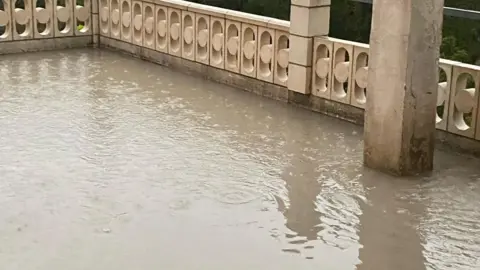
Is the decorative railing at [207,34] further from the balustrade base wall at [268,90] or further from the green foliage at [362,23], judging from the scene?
the green foliage at [362,23]

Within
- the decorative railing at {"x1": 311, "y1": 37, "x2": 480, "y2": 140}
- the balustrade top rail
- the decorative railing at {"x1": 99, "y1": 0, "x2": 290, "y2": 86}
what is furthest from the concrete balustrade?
the balustrade top rail

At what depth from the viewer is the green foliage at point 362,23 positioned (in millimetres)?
12805

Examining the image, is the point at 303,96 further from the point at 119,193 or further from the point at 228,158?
the point at 119,193

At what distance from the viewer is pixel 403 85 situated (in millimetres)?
6891

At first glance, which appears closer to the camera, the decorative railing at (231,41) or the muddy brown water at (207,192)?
the muddy brown water at (207,192)

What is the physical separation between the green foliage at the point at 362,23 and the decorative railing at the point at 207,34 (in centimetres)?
274

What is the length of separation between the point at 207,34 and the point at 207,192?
4.34 metres

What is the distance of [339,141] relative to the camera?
8.15m

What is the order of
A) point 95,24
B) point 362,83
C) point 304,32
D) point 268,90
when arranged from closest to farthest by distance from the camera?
point 362,83
point 304,32
point 268,90
point 95,24

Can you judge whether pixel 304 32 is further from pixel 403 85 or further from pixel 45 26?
pixel 45 26

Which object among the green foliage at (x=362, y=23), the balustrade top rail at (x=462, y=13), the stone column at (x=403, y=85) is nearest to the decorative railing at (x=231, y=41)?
the stone column at (x=403, y=85)

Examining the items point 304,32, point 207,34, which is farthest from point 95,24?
point 304,32

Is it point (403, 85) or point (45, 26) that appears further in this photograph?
point (45, 26)

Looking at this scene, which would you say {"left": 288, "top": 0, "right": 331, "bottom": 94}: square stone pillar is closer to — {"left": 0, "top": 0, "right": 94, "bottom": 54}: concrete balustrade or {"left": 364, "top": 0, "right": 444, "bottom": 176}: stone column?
{"left": 364, "top": 0, "right": 444, "bottom": 176}: stone column
